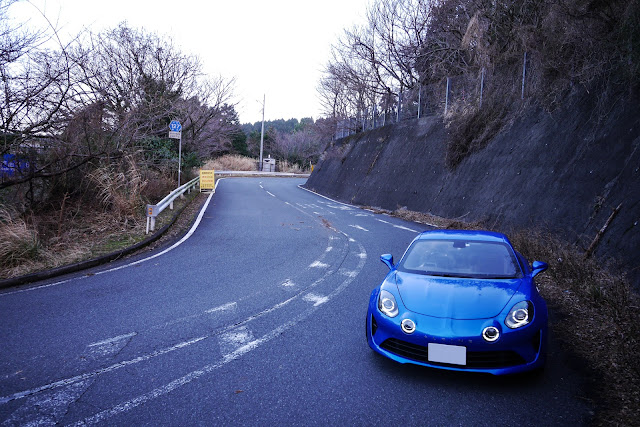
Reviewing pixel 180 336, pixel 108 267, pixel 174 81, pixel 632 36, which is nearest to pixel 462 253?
pixel 180 336

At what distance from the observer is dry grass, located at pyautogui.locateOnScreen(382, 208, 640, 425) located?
3.29 metres

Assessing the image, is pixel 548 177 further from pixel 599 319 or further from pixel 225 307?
pixel 225 307

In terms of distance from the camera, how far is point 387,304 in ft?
13.0

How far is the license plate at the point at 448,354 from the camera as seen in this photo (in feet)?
11.1

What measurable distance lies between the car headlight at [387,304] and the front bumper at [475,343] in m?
0.13

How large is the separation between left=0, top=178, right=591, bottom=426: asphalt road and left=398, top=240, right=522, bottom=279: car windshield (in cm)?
96

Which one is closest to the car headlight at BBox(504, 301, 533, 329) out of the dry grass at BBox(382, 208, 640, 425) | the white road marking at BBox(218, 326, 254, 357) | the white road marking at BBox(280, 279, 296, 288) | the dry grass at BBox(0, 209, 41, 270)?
the dry grass at BBox(382, 208, 640, 425)

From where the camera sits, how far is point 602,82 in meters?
10.6

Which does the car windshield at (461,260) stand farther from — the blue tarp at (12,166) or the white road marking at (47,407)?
the blue tarp at (12,166)

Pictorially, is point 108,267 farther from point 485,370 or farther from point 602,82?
point 602,82

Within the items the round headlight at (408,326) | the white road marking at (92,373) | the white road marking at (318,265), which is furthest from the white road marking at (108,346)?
the white road marking at (318,265)

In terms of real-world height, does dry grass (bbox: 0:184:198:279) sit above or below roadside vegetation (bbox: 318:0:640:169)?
below

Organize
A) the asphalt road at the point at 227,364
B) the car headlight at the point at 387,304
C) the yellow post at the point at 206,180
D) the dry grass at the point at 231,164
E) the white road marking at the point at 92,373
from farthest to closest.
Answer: the dry grass at the point at 231,164
the yellow post at the point at 206,180
the car headlight at the point at 387,304
the white road marking at the point at 92,373
the asphalt road at the point at 227,364

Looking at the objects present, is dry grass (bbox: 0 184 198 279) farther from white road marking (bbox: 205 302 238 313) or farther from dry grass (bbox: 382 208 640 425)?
dry grass (bbox: 382 208 640 425)
